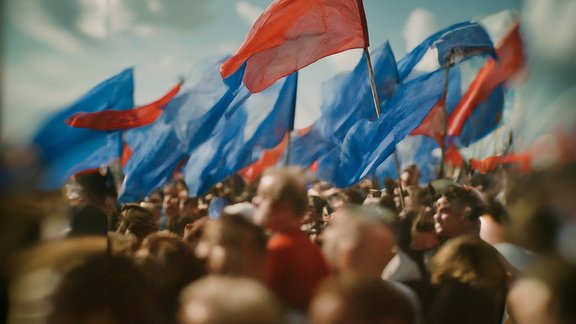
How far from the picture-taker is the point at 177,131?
726cm

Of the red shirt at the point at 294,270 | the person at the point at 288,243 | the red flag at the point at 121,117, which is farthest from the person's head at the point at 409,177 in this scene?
the red shirt at the point at 294,270

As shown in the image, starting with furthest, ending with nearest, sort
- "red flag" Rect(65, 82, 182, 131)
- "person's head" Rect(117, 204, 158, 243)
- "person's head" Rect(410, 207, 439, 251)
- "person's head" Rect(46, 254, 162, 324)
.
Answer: "red flag" Rect(65, 82, 182, 131) < "person's head" Rect(117, 204, 158, 243) < "person's head" Rect(410, 207, 439, 251) < "person's head" Rect(46, 254, 162, 324)

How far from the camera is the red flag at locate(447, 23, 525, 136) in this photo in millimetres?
8474

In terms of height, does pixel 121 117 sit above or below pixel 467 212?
above

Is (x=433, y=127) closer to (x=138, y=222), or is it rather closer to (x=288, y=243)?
(x=138, y=222)

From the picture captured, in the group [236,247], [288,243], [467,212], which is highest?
[236,247]

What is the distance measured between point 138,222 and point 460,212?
209 centimetres

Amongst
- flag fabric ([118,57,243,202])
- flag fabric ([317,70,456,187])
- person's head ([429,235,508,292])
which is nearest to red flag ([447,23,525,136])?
flag fabric ([317,70,456,187])

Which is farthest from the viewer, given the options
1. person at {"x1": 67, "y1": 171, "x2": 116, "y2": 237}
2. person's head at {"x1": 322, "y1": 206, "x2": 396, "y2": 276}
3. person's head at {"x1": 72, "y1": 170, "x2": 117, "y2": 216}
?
person's head at {"x1": 72, "y1": 170, "x2": 117, "y2": 216}

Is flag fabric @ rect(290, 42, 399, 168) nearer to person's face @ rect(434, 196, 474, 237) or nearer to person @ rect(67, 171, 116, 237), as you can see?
person's face @ rect(434, 196, 474, 237)

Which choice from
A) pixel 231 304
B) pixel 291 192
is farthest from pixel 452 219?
pixel 231 304

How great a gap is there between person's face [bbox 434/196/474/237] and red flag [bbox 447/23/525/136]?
4.33 m

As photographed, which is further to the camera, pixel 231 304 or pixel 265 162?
pixel 265 162

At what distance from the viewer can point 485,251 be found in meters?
3.21
